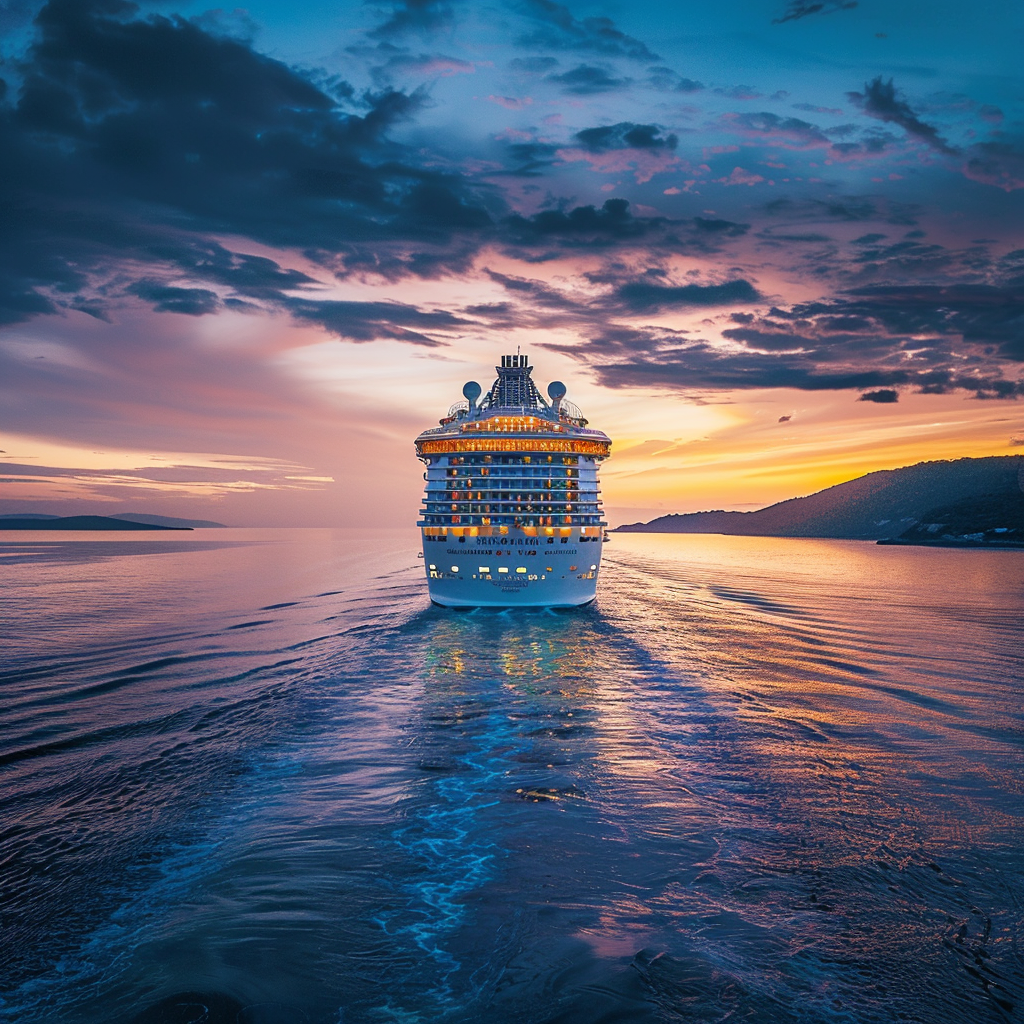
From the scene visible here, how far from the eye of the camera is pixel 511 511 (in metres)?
50.0

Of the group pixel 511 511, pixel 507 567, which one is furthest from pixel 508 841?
pixel 511 511

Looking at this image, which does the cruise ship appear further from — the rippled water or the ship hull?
the rippled water

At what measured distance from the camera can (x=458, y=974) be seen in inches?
364

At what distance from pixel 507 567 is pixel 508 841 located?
3419cm

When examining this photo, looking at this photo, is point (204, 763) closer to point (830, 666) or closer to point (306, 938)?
point (306, 938)

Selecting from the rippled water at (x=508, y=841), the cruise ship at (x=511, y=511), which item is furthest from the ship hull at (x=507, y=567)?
the rippled water at (x=508, y=841)

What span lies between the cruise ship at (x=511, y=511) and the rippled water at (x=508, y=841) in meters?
15.2

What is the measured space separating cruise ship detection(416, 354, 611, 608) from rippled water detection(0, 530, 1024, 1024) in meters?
15.2

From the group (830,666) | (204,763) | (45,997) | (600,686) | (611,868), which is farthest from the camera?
(830,666)

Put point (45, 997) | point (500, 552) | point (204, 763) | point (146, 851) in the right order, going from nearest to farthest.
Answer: point (45, 997), point (146, 851), point (204, 763), point (500, 552)

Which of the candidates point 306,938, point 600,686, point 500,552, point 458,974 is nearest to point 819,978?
point 458,974

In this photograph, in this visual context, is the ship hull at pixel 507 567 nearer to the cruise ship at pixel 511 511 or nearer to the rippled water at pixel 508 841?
the cruise ship at pixel 511 511

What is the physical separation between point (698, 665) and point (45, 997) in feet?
102

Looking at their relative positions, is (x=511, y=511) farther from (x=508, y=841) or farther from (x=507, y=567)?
(x=508, y=841)
